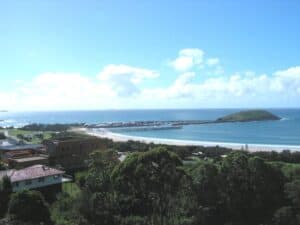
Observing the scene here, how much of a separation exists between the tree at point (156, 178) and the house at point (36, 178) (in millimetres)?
8057

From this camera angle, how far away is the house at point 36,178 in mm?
21156

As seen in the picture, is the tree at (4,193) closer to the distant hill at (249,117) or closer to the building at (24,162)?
the building at (24,162)

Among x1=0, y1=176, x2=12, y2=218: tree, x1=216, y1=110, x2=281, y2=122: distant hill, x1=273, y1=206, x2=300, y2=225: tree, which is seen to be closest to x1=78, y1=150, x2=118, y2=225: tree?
x1=0, y1=176, x2=12, y2=218: tree

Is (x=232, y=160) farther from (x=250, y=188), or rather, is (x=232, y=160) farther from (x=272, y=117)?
(x=272, y=117)

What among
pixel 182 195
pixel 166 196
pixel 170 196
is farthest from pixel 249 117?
pixel 166 196

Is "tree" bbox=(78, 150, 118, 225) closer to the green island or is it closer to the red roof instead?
the green island

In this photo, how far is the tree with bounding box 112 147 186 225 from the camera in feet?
49.2

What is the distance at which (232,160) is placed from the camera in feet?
61.1

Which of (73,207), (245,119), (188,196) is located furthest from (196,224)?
(245,119)

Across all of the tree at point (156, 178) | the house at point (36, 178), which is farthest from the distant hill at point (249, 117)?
the tree at point (156, 178)

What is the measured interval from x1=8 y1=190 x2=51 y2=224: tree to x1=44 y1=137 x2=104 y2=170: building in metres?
16.9

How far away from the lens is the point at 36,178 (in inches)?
862

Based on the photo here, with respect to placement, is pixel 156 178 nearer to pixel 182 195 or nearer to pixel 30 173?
pixel 182 195

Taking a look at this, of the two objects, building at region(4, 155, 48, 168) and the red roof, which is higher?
the red roof
